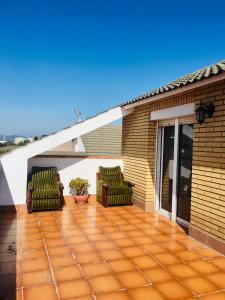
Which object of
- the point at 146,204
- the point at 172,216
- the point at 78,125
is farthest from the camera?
the point at 78,125

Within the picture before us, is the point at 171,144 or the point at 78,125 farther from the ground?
the point at 78,125

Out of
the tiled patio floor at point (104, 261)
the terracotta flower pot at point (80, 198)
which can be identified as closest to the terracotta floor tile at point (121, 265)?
the tiled patio floor at point (104, 261)

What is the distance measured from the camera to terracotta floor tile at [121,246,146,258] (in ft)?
15.6

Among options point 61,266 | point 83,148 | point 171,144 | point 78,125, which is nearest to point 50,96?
point 83,148

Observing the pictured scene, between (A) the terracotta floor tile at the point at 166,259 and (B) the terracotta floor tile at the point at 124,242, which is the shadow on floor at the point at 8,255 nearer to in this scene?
(B) the terracotta floor tile at the point at 124,242

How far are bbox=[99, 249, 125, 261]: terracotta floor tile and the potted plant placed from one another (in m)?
3.75

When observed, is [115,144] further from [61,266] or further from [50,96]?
[50,96]

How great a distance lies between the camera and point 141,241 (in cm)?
543

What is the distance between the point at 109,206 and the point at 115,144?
7.54 meters

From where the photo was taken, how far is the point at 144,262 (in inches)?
175

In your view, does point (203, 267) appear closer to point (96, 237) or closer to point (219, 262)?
point (219, 262)

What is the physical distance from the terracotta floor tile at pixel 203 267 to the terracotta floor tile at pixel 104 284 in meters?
1.33

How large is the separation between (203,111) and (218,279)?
9.58 ft

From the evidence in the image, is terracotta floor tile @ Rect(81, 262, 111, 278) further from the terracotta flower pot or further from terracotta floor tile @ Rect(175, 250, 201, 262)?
the terracotta flower pot
